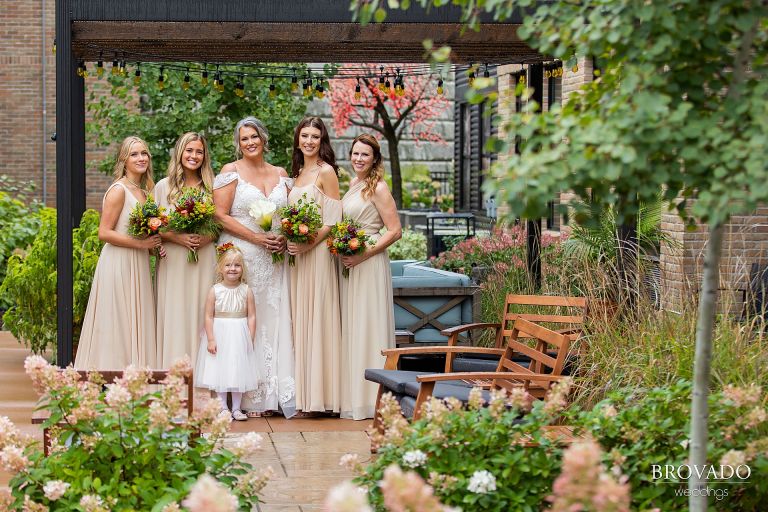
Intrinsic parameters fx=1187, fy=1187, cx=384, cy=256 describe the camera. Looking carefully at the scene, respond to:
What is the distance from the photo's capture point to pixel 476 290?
9773 millimetres

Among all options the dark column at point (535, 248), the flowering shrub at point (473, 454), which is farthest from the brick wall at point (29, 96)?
the flowering shrub at point (473, 454)

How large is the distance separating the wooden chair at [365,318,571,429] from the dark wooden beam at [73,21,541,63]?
211 cm

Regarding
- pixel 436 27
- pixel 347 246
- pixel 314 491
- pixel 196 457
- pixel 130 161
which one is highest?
pixel 436 27

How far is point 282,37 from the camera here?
8.16 m

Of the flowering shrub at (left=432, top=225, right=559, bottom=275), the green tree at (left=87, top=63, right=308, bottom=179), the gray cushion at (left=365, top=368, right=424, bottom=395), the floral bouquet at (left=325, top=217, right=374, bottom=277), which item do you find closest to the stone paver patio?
the gray cushion at (left=365, top=368, right=424, bottom=395)

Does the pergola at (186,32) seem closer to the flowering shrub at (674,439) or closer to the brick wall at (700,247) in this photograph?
the brick wall at (700,247)

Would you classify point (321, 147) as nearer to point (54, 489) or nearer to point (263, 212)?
point (263, 212)

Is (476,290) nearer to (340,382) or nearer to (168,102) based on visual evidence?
(340,382)

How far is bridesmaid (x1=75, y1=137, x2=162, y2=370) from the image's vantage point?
27.5 feet

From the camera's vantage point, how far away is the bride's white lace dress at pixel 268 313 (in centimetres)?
853

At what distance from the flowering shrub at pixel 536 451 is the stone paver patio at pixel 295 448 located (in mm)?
1475

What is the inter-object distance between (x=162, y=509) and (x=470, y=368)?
410 cm

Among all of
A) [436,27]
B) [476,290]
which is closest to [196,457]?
[436,27]

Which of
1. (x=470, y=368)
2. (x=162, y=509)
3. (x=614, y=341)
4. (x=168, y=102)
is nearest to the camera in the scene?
(x=162, y=509)
